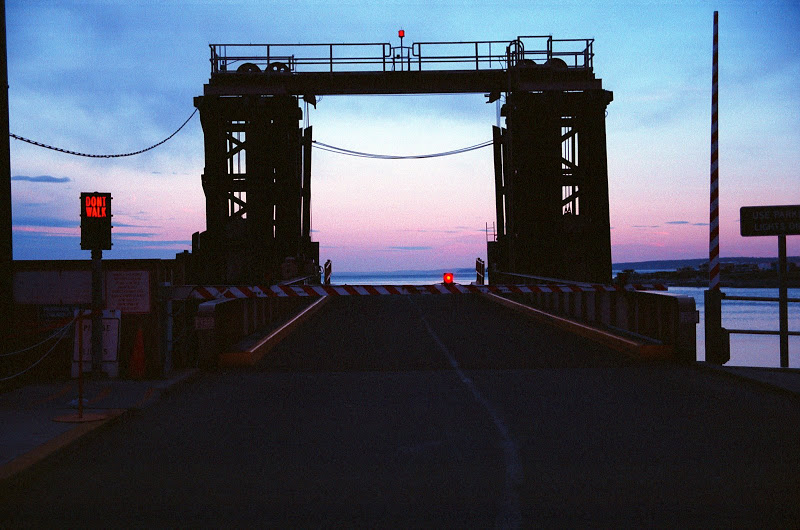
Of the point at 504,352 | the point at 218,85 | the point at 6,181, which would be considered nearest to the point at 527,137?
the point at 218,85

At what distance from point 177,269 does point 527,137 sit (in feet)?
50.5

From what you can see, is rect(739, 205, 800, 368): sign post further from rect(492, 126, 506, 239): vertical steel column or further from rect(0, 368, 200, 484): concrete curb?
rect(492, 126, 506, 239): vertical steel column

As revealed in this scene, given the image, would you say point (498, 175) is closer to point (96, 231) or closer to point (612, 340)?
point (612, 340)

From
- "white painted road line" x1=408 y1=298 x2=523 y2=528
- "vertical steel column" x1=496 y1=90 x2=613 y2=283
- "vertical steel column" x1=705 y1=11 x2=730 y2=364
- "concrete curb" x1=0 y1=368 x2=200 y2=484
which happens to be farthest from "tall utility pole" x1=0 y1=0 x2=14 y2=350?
"vertical steel column" x1=496 y1=90 x2=613 y2=283

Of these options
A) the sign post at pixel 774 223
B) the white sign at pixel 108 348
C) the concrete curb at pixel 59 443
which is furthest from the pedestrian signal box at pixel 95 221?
the sign post at pixel 774 223

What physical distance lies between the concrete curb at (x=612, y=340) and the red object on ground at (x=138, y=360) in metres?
8.03

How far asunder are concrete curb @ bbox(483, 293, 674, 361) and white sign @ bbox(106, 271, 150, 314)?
8.05 m

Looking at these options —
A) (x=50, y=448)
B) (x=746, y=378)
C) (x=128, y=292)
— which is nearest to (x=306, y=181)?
(x=128, y=292)

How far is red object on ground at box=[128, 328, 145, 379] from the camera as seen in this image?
1062cm

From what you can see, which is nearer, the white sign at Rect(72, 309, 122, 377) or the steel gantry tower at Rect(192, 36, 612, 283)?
the white sign at Rect(72, 309, 122, 377)

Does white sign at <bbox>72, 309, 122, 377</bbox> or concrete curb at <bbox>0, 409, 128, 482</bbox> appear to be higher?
white sign at <bbox>72, 309, 122, 377</bbox>

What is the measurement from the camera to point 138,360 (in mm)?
10648

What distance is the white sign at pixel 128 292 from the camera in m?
10.8

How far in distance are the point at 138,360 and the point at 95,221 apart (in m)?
2.09
